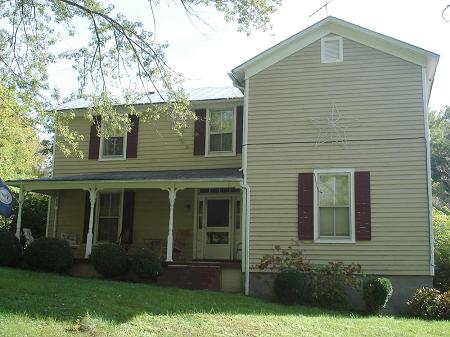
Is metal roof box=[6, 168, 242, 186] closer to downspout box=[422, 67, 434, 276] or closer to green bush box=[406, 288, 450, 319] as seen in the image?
downspout box=[422, 67, 434, 276]

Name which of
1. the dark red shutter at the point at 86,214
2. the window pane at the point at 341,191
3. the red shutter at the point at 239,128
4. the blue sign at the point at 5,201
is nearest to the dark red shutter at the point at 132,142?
the dark red shutter at the point at 86,214

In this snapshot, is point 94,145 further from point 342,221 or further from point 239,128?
point 342,221

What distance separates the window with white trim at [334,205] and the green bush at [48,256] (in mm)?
6718

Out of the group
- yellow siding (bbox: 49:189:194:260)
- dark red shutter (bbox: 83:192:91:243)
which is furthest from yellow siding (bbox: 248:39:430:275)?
dark red shutter (bbox: 83:192:91:243)

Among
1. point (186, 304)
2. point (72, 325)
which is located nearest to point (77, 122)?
point (186, 304)

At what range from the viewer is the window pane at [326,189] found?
13.9m

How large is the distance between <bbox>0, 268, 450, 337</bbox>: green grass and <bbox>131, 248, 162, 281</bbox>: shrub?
5.03ft

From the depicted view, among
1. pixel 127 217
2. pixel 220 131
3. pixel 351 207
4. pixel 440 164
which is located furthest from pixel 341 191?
pixel 440 164

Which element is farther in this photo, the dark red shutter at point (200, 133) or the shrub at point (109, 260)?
the dark red shutter at point (200, 133)

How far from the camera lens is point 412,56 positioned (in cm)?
1396

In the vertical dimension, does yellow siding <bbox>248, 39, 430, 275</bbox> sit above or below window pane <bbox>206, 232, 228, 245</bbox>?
above

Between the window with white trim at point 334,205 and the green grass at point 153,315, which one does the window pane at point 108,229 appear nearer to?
the green grass at point 153,315

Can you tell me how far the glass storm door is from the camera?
53.8 feet

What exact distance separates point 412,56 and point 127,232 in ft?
32.5
